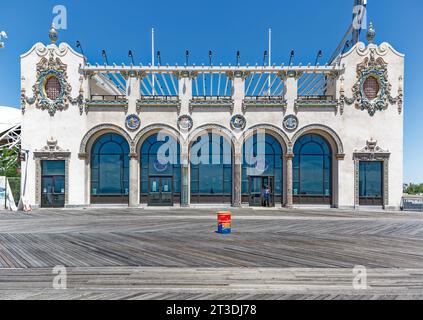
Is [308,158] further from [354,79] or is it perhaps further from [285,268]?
[285,268]

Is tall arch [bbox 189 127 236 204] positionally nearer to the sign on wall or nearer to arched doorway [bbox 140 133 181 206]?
arched doorway [bbox 140 133 181 206]

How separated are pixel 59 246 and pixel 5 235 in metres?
4.22

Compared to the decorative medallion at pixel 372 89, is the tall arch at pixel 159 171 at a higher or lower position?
lower

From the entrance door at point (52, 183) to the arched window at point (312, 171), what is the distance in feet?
73.8

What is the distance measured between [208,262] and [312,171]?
2066 cm

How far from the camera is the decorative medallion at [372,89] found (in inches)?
973

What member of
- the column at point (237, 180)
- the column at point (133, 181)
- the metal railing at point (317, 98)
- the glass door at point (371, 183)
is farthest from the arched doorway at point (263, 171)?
the column at point (133, 181)

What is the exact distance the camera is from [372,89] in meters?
25.0

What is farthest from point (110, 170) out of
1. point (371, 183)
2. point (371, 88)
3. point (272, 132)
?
point (371, 88)

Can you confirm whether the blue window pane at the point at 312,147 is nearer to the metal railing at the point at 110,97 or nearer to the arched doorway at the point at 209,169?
the arched doorway at the point at 209,169

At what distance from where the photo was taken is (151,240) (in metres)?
10.8

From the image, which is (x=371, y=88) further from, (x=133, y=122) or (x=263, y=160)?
(x=133, y=122)

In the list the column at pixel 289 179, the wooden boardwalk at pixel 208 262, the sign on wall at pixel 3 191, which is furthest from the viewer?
the column at pixel 289 179
